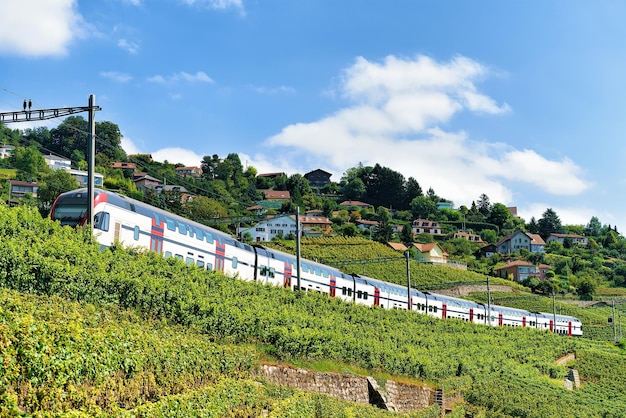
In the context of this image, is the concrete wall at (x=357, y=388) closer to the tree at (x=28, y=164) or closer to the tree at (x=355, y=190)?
the tree at (x=28, y=164)

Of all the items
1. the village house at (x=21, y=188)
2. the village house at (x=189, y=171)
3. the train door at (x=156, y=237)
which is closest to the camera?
the train door at (x=156, y=237)

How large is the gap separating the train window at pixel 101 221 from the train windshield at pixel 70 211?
54cm

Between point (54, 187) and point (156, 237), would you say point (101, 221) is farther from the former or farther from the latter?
point (54, 187)

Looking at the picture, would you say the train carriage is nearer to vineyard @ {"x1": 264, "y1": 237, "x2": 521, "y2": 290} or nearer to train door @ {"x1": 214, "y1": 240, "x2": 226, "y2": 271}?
train door @ {"x1": 214, "y1": 240, "x2": 226, "y2": 271}

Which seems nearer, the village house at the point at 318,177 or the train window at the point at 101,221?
the train window at the point at 101,221

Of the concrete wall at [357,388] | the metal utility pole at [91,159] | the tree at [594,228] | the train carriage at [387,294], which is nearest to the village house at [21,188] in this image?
the train carriage at [387,294]

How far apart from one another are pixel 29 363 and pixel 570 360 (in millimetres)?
49382

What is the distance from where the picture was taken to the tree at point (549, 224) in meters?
157

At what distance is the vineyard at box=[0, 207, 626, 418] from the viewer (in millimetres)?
11188

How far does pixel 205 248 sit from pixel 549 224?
463 ft

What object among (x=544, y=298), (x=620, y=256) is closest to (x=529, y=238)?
(x=620, y=256)

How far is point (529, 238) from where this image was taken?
136 metres

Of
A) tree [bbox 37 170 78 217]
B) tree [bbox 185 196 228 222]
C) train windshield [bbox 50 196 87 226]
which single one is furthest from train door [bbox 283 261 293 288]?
tree [bbox 185 196 228 222]

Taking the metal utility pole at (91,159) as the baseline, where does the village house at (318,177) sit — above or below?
above
